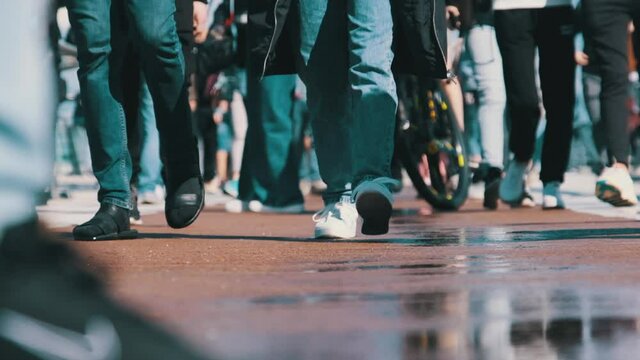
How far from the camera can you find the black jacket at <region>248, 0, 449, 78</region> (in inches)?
262

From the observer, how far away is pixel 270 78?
10328 millimetres

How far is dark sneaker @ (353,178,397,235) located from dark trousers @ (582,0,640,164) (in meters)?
2.45

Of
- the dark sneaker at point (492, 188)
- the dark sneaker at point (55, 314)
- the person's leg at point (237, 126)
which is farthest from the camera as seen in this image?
the person's leg at point (237, 126)

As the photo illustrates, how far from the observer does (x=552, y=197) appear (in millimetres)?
9953

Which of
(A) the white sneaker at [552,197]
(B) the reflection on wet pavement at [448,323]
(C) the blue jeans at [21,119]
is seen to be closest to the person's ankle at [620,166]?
(A) the white sneaker at [552,197]

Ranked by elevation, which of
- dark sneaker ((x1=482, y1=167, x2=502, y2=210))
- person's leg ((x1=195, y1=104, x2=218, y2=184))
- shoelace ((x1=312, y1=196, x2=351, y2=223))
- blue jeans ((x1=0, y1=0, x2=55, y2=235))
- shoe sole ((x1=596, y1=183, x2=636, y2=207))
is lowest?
person's leg ((x1=195, y1=104, x2=218, y2=184))

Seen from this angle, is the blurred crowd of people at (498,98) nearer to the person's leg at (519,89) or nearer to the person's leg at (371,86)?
the person's leg at (519,89)

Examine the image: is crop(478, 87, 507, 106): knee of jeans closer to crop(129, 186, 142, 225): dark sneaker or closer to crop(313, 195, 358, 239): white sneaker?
crop(129, 186, 142, 225): dark sneaker

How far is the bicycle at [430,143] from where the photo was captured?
9.99 meters

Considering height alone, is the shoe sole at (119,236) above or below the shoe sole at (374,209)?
below

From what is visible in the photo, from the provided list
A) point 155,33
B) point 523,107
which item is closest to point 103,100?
point 155,33

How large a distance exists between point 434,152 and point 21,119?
775 centimetres

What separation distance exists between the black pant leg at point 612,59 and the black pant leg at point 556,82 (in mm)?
912

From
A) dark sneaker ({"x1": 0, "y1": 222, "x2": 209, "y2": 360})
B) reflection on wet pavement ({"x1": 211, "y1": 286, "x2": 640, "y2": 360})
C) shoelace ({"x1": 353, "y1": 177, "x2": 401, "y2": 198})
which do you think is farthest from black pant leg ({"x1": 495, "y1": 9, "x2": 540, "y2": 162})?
dark sneaker ({"x1": 0, "y1": 222, "x2": 209, "y2": 360})
